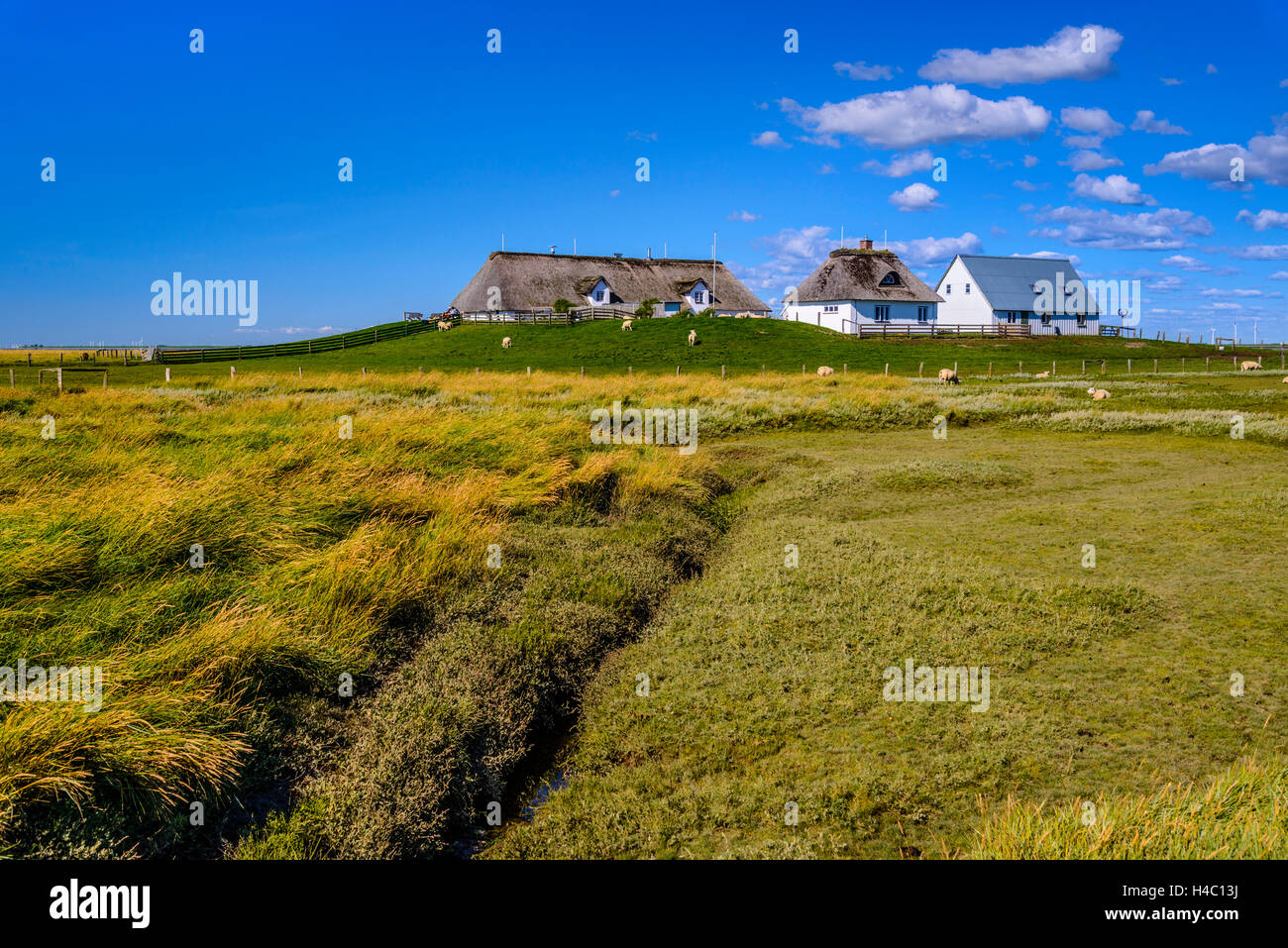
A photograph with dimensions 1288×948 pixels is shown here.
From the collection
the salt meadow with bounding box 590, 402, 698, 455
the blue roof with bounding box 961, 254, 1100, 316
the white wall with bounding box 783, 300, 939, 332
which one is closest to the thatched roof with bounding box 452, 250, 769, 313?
the white wall with bounding box 783, 300, 939, 332

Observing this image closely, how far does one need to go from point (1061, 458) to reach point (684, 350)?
35904 mm

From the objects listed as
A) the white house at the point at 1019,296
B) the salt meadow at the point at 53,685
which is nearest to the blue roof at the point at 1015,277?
the white house at the point at 1019,296

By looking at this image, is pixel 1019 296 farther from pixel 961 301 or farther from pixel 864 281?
pixel 864 281

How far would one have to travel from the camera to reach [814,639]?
7.36m

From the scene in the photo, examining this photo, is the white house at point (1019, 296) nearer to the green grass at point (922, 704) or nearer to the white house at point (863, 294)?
the white house at point (863, 294)

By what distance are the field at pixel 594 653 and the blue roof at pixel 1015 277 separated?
2463 inches

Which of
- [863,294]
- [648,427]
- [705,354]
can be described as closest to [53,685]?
[648,427]

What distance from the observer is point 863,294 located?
71.9m

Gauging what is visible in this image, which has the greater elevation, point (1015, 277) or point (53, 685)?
point (1015, 277)

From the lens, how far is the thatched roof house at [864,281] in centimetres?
7262

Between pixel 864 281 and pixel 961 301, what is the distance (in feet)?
29.9

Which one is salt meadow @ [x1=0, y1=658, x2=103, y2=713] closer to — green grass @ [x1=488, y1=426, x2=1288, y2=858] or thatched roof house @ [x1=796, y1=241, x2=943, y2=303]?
green grass @ [x1=488, y1=426, x2=1288, y2=858]
